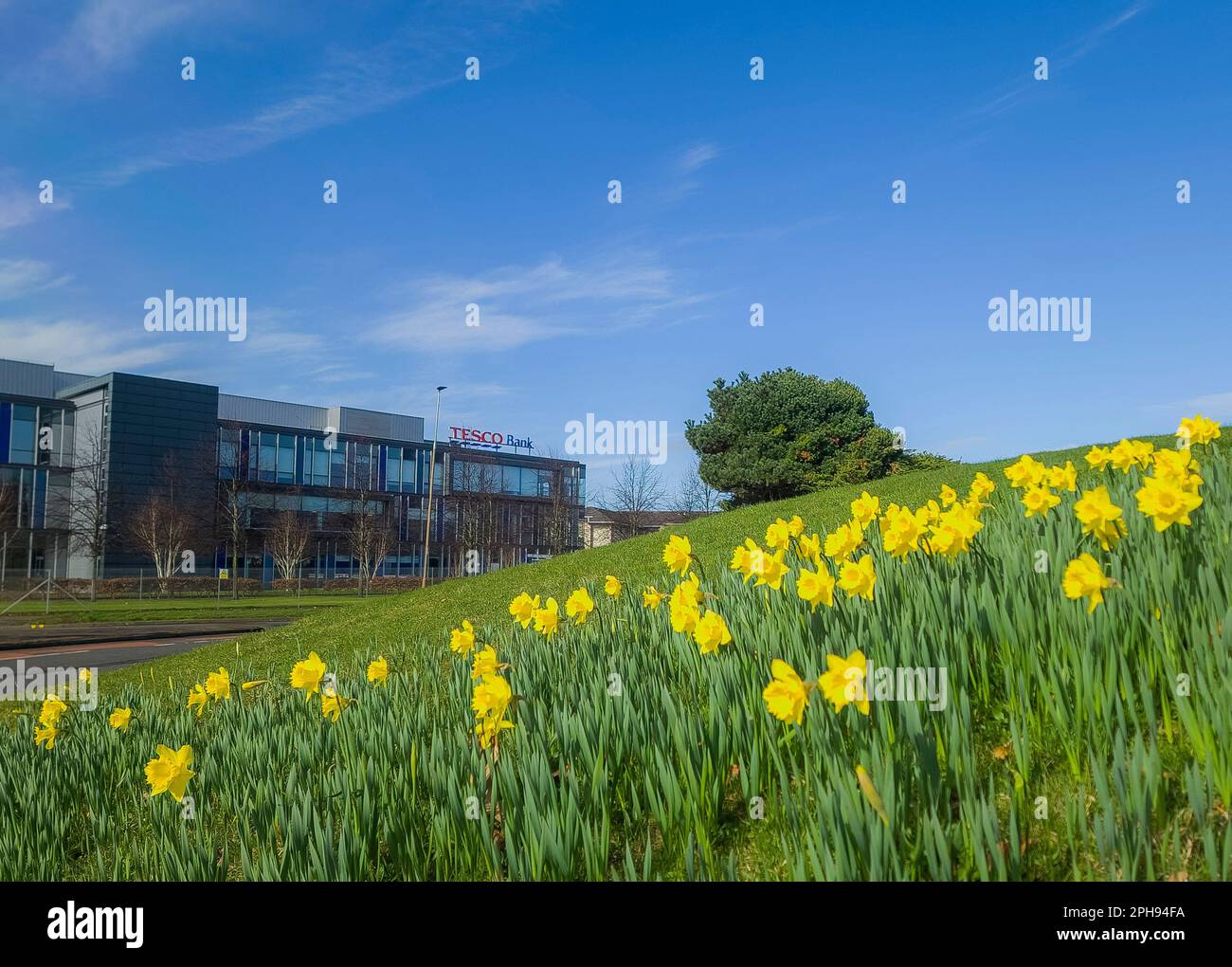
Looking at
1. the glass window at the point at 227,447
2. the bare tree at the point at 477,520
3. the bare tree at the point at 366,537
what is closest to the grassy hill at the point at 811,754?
the bare tree at the point at 366,537

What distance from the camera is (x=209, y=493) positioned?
141ft

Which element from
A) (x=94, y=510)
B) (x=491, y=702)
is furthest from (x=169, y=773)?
(x=94, y=510)

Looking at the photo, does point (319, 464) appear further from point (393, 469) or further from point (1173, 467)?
point (1173, 467)

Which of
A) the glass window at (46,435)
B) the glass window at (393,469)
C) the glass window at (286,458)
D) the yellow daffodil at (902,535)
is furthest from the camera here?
the glass window at (393,469)

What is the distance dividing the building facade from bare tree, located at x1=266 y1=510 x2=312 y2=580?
0.43ft

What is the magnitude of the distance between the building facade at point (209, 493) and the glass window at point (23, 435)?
71mm

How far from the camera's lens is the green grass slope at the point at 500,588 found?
11467 millimetres

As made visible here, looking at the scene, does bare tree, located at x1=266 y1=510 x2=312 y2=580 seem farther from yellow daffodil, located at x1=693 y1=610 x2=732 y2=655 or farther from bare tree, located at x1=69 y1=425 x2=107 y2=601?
yellow daffodil, located at x1=693 y1=610 x2=732 y2=655

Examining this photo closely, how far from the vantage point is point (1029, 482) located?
3.71 m

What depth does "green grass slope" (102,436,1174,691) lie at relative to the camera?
11.5 metres

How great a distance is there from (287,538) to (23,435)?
18587 millimetres

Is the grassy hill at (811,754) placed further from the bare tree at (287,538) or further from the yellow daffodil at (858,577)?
the bare tree at (287,538)

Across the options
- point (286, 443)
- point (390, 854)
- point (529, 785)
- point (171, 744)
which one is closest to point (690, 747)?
point (529, 785)
